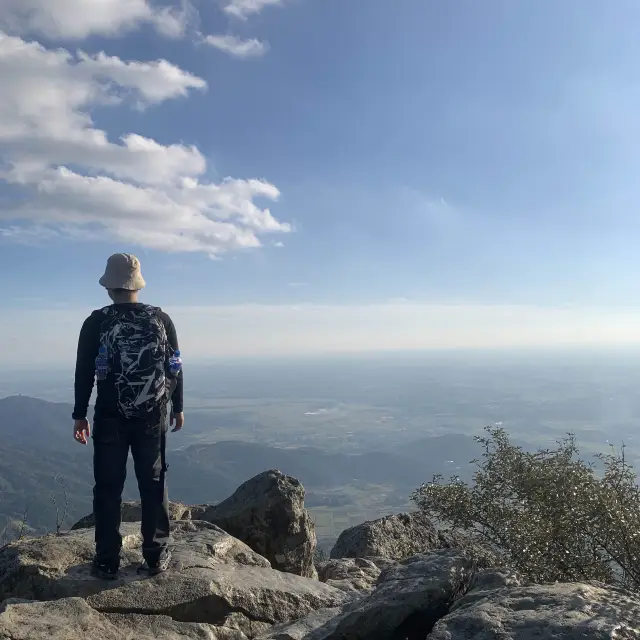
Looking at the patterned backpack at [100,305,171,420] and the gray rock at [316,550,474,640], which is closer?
the gray rock at [316,550,474,640]

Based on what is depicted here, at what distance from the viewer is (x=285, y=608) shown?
20.1 ft

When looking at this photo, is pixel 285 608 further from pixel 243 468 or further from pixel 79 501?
pixel 243 468

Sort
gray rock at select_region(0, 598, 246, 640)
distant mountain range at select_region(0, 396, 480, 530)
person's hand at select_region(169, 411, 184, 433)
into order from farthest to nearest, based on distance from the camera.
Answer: distant mountain range at select_region(0, 396, 480, 530), person's hand at select_region(169, 411, 184, 433), gray rock at select_region(0, 598, 246, 640)

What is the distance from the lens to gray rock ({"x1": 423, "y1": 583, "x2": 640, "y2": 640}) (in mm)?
3473

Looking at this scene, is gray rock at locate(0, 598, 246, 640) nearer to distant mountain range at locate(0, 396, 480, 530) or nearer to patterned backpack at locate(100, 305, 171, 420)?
patterned backpack at locate(100, 305, 171, 420)

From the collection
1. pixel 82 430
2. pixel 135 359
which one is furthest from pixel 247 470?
pixel 135 359

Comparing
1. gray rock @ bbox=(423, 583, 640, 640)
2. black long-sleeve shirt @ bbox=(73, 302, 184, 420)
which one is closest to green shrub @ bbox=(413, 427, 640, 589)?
gray rock @ bbox=(423, 583, 640, 640)

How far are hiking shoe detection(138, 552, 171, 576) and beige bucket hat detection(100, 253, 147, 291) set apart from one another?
11.4 ft

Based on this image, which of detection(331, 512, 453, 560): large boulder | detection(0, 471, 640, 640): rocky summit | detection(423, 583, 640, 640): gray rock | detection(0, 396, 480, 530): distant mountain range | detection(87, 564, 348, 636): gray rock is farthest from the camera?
detection(0, 396, 480, 530): distant mountain range

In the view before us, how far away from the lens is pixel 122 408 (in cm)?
609

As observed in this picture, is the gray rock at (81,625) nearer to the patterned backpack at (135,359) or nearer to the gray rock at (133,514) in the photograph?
the patterned backpack at (135,359)

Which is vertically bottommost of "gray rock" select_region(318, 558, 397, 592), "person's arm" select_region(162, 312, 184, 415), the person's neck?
"gray rock" select_region(318, 558, 397, 592)

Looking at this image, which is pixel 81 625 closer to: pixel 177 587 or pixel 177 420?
pixel 177 587

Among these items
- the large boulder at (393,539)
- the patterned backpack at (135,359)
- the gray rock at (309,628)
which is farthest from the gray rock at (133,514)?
the gray rock at (309,628)
